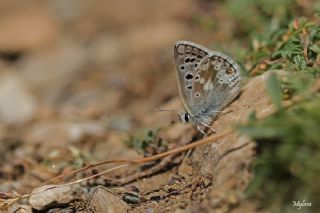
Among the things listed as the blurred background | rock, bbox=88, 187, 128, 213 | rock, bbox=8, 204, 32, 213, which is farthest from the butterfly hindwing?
rock, bbox=8, 204, 32, 213

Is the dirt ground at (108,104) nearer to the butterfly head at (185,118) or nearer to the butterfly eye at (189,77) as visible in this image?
the butterfly head at (185,118)

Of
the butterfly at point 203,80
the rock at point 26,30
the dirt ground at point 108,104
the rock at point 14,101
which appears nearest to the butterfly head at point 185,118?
the butterfly at point 203,80

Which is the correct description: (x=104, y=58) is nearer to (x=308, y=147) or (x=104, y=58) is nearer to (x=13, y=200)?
→ (x=13, y=200)

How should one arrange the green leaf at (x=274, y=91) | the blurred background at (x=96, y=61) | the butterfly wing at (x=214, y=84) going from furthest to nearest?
the blurred background at (x=96, y=61) < the butterfly wing at (x=214, y=84) < the green leaf at (x=274, y=91)

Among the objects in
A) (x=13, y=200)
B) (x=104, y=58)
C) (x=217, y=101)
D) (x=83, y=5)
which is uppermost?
(x=83, y=5)

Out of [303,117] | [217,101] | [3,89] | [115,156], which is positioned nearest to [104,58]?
[3,89]

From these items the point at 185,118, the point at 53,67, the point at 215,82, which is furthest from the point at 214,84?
the point at 53,67

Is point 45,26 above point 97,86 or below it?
above

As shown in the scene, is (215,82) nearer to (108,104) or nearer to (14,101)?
(108,104)
